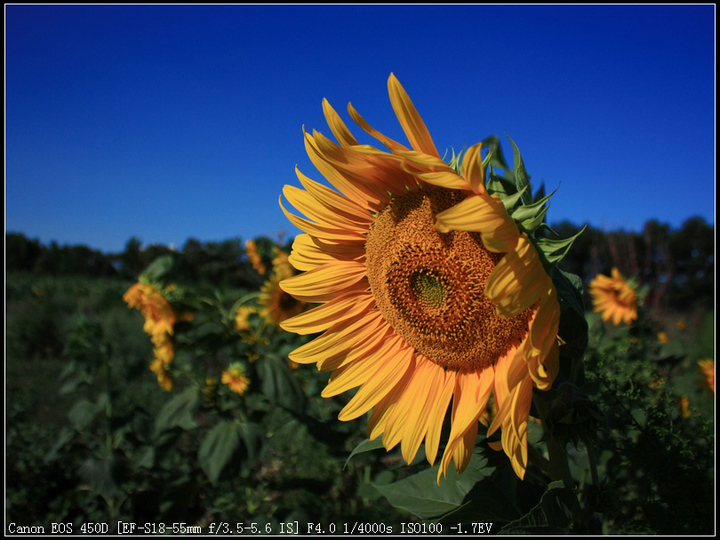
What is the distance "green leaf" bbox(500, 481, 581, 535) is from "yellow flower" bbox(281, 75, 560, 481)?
103mm

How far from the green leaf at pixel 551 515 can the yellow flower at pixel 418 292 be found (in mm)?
103

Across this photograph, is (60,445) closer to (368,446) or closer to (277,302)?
(277,302)

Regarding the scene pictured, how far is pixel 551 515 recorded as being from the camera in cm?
90

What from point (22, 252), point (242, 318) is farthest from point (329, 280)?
point (22, 252)

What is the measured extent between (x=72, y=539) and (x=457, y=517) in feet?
8.03

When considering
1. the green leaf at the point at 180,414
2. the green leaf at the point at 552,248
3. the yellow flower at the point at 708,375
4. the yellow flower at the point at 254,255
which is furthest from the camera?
the yellow flower at the point at 254,255

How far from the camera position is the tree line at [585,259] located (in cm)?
554

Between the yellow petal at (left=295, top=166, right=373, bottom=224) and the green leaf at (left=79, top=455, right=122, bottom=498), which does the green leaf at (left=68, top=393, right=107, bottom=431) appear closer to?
the green leaf at (left=79, top=455, right=122, bottom=498)

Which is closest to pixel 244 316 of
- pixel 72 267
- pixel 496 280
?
pixel 496 280

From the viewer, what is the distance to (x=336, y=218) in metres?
1.20

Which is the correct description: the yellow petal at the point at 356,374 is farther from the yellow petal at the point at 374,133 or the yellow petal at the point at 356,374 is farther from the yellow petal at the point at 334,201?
the yellow petal at the point at 374,133

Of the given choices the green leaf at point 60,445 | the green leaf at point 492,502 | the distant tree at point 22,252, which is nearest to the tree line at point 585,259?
the distant tree at point 22,252

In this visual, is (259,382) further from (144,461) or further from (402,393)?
(402,393)

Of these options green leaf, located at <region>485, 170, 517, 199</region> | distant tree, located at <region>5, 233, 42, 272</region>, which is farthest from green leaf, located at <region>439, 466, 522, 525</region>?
distant tree, located at <region>5, 233, 42, 272</region>
